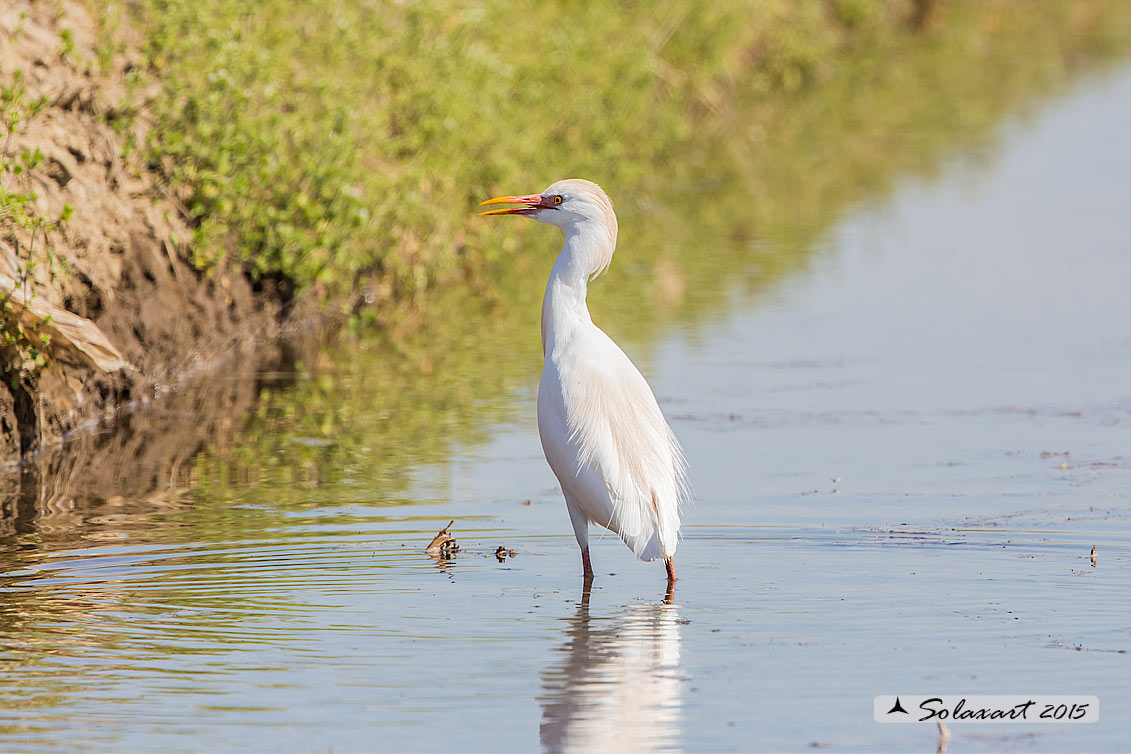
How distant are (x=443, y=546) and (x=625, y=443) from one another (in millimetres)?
1082

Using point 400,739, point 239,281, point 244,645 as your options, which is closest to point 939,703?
point 400,739

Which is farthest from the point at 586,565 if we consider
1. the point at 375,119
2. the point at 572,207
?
the point at 375,119

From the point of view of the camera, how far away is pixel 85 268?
11.6 m

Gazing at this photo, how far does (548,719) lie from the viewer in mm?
6348

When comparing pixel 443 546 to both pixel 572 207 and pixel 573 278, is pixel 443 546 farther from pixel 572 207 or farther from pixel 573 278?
pixel 572 207

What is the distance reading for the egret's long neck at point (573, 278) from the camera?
Answer: 8.22m

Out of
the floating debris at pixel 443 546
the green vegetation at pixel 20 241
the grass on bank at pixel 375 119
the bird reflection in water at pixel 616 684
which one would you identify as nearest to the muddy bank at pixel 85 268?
the green vegetation at pixel 20 241

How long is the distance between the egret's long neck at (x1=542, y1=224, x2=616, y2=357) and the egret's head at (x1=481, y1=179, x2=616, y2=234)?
0.17ft

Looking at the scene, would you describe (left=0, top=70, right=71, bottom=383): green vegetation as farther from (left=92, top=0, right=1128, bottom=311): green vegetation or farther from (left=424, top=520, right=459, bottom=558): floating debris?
(left=424, top=520, right=459, bottom=558): floating debris

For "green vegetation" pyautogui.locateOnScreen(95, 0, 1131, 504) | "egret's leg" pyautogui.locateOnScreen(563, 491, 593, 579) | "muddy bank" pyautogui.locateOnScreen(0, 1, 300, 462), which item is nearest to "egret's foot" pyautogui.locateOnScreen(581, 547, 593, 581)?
"egret's leg" pyautogui.locateOnScreen(563, 491, 593, 579)

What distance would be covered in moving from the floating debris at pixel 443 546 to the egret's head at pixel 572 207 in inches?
61.4

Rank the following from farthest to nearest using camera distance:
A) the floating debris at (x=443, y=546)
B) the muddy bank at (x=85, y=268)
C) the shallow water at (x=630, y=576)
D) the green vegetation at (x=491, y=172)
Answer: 1. the green vegetation at (x=491, y=172)
2. the muddy bank at (x=85, y=268)
3. the floating debris at (x=443, y=546)
4. the shallow water at (x=630, y=576)

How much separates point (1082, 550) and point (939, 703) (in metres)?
2.22

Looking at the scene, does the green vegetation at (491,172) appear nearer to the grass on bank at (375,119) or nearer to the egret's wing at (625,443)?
the grass on bank at (375,119)
